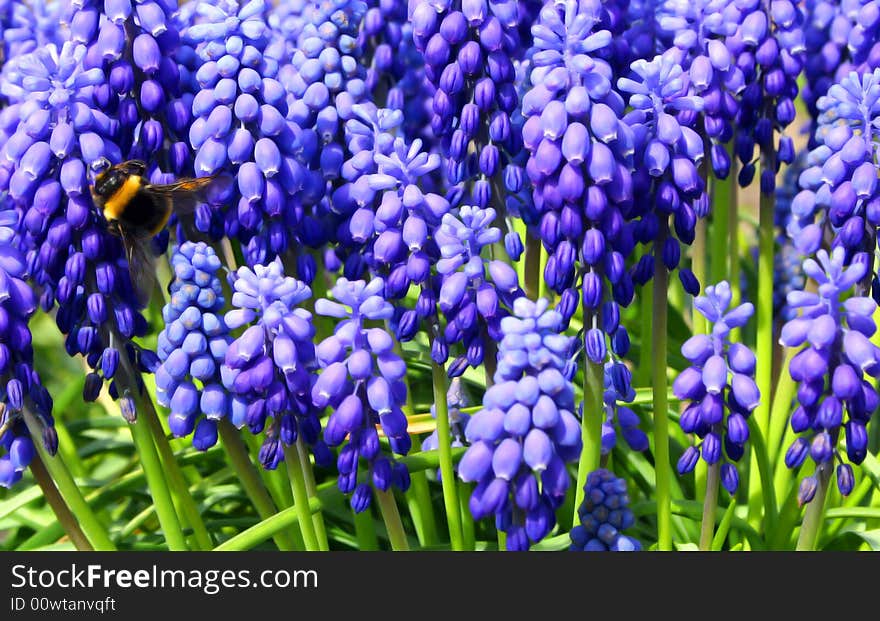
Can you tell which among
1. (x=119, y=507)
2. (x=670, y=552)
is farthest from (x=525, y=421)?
(x=119, y=507)

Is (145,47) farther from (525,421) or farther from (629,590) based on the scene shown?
(629,590)

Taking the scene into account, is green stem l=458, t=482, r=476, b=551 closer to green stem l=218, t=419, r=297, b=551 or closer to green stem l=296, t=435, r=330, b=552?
green stem l=296, t=435, r=330, b=552

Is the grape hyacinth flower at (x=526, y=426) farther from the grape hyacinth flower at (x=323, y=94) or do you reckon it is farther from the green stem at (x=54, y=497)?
the green stem at (x=54, y=497)

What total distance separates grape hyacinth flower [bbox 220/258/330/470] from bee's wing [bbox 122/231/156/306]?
60 cm

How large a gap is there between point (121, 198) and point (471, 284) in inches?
54.5

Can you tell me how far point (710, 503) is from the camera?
4383 millimetres

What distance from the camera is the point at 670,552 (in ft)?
13.9

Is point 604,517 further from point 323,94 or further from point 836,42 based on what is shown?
point 836,42

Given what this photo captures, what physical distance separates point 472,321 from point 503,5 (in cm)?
138

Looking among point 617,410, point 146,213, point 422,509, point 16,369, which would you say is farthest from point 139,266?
point 617,410

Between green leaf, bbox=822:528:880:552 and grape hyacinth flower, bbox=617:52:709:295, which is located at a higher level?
grape hyacinth flower, bbox=617:52:709:295

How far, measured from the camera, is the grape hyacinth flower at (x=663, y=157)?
4082 mm

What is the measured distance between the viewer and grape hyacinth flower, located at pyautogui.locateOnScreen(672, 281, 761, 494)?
12.9ft

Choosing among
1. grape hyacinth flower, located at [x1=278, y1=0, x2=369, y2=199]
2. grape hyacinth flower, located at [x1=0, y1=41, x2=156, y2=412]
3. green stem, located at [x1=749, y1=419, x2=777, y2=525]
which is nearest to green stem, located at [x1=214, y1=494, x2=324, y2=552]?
grape hyacinth flower, located at [x1=0, y1=41, x2=156, y2=412]
